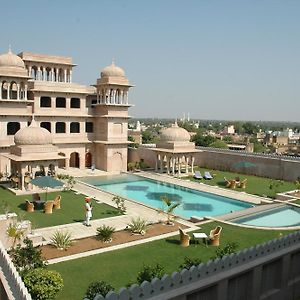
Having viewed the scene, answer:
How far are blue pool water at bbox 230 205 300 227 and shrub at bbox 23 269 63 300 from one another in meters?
10.5

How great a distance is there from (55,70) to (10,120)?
347 inches

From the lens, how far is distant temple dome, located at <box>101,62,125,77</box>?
3366 cm

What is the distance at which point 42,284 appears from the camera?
8992mm

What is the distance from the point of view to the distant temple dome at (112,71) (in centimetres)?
3366

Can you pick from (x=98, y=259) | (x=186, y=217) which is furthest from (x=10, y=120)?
(x=98, y=259)

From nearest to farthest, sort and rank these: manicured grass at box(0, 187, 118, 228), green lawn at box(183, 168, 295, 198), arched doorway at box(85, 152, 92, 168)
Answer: manicured grass at box(0, 187, 118, 228) < green lawn at box(183, 168, 295, 198) < arched doorway at box(85, 152, 92, 168)

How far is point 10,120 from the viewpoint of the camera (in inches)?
1128

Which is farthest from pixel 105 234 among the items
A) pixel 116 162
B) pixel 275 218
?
pixel 116 162

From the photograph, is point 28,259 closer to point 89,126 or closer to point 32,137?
point 32,137

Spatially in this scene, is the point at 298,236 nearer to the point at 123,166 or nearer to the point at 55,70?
the point at 123,166

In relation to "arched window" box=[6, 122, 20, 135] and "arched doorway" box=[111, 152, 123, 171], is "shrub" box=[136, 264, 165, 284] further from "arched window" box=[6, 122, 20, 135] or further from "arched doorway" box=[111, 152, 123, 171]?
"arched doorway" box=[111, 152, 123, 171]

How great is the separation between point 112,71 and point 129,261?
24425mm

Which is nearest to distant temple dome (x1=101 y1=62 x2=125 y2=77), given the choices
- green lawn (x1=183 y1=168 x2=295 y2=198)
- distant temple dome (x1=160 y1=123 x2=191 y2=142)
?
distant temple dome (x1=160 y1=123 x2=191 y2=142)

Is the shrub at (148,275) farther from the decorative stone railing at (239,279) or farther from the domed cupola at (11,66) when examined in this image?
the domed cupola at (11,66)
